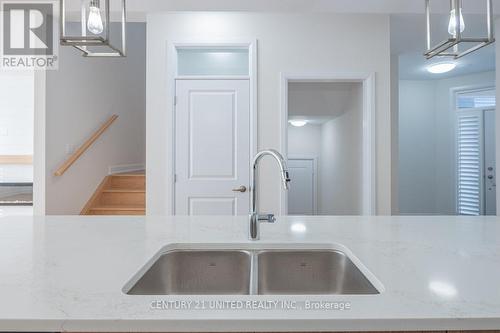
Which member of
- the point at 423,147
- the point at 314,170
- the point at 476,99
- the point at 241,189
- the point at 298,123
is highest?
the point at 476,99

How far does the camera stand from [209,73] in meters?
3.49

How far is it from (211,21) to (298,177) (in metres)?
3.86

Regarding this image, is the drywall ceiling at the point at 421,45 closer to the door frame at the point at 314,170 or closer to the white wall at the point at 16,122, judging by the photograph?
the door frame at the point at 314,170

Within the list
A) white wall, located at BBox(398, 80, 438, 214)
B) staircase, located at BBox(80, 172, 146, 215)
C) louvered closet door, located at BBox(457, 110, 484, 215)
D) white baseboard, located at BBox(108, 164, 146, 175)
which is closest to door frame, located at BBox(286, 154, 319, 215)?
white wall, located at BBox(398, 80, 438, 214)

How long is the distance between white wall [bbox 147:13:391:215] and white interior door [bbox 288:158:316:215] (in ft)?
10.4

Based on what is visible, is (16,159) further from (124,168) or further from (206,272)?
(206,272)

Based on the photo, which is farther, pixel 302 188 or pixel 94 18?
pixel 302 188

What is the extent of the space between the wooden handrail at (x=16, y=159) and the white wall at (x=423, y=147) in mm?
6100

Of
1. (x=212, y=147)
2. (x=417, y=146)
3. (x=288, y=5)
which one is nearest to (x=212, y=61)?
(x=212, y=147)

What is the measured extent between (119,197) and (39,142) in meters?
1.43

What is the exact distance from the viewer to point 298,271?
126 cm

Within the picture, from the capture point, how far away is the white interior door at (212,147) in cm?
344

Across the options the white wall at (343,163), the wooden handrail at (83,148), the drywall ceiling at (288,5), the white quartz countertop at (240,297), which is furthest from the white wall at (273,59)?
the white quartz countertop at (240,297)

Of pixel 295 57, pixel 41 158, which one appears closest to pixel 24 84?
pixel 41 158
